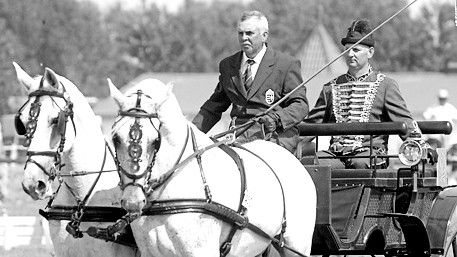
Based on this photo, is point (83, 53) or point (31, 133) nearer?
point (31, 133)

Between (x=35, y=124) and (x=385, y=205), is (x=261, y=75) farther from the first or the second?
(x=35, y=124)

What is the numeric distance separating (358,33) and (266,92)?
1.20 meters

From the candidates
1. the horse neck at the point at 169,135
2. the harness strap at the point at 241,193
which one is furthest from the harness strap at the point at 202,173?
the harness strap at the point at 241,193

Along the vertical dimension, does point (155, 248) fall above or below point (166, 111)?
below

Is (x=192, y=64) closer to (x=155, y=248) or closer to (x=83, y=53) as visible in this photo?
(x=83, y=53)

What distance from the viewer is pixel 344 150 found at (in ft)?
31.0

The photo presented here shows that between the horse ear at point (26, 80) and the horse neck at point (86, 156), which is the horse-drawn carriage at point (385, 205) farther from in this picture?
the horse ear at point (26, 80)

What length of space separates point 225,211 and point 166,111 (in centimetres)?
71

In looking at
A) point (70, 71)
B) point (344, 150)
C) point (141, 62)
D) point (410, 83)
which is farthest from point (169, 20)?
point (344, 150)

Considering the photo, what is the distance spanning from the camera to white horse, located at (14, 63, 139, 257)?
7289mm

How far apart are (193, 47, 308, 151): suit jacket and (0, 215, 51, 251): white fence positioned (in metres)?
6.45

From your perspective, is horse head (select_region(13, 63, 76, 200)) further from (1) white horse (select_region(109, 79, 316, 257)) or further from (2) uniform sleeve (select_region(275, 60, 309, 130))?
(2) uniform sleeve (select_region(275, 60, 309, 130))

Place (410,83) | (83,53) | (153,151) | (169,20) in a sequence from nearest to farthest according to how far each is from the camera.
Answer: (153,151) < (410,83) < (83,53) < (169,20)

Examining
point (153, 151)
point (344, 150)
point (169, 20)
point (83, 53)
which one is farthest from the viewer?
point (169, 20)
